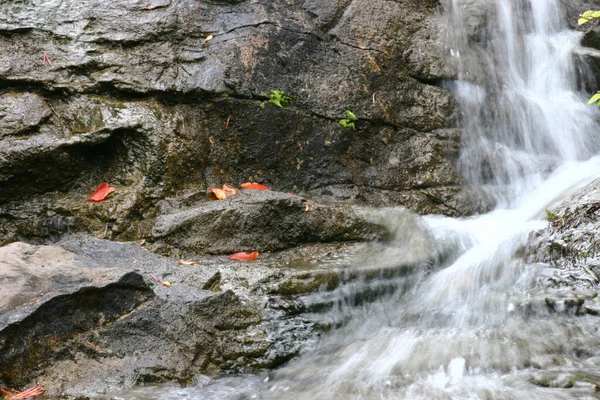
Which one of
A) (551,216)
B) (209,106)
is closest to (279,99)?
(209,106)

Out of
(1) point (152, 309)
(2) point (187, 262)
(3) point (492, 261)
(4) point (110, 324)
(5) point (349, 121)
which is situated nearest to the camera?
(4) point (110, 324)

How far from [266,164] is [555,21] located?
5.39 meters

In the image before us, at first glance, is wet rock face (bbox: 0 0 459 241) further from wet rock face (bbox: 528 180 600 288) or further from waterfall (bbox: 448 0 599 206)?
wet rock face (bbox: 528 180 600 288)

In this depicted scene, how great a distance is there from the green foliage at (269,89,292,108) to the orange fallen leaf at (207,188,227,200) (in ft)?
3.78

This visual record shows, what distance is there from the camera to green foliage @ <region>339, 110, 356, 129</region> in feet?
19.8

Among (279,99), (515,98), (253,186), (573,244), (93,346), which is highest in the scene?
(279,99)

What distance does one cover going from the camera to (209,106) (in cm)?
556

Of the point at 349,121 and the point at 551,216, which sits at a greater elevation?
the point at 349,121

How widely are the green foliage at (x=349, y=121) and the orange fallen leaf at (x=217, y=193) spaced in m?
1.62

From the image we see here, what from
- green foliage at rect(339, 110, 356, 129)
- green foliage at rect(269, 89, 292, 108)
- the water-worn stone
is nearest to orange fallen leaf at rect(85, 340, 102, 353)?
the water-worn stone

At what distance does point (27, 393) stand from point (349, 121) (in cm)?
417

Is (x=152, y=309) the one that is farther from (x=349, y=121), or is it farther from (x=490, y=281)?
(x=349, y=121)

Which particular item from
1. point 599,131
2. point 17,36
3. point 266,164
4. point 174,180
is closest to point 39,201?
point 174,180

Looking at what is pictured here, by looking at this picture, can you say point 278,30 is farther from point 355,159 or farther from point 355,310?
point 355,310
